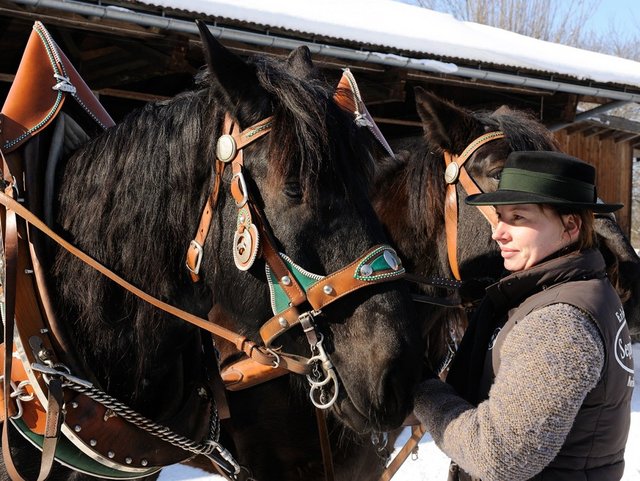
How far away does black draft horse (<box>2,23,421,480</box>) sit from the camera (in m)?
1.57

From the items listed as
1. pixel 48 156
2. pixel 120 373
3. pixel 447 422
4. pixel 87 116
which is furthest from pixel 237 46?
pixel 447 422

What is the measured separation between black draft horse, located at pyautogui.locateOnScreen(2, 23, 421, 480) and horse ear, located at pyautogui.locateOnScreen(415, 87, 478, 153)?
0.91 meters

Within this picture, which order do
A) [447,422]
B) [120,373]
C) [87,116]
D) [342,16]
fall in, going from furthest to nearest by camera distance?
1. [342,16]
2. [87,116]
3. [120,373]
4. [447,422]

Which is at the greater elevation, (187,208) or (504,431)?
(187,208)

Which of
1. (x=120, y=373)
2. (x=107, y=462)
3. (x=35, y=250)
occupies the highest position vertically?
(x=35, y=250)

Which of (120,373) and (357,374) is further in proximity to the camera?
(120,373)

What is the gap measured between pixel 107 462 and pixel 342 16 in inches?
206

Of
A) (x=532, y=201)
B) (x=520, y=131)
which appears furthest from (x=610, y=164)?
(x=532, y=201)

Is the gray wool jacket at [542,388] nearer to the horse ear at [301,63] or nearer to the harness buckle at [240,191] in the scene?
the harness buckle at [240,191]

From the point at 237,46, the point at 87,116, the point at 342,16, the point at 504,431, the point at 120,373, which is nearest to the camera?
the point at 504,431

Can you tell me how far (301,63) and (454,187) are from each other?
901 mm

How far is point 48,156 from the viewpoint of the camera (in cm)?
182

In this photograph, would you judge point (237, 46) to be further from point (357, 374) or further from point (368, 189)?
point (357, 374)

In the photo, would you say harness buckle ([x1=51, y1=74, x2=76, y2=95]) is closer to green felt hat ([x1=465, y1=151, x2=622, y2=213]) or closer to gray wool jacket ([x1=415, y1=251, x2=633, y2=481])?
green felt hat ([x1=465, y1=151, x2=622, y2=213])
